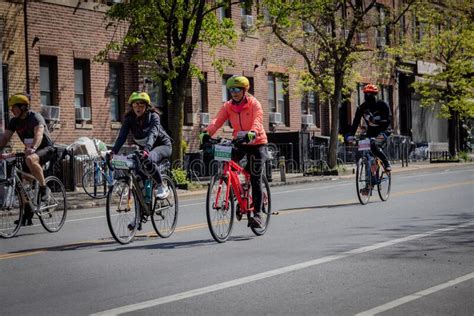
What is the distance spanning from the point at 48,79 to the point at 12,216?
1491 cm

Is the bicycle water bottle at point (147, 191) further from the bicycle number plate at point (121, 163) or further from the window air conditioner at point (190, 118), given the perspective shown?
the window air conditioner at point (190, 118)

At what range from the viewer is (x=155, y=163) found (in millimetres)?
11633

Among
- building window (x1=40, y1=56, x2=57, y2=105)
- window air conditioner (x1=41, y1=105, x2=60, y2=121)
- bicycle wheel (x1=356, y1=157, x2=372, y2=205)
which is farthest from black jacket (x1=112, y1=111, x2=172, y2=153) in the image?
building window (x1=40, y1=56, x2=57, y2=105)

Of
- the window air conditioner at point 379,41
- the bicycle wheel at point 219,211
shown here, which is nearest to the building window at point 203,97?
the window air conditioner at point 379,41

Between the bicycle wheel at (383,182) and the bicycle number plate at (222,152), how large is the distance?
21.6 ft

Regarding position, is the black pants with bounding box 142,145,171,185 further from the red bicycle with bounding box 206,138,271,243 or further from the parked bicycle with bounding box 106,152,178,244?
the red bicycle with bounding box 206,138,271,243

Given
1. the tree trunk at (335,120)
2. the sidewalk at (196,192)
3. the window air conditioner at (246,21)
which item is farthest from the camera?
the window air conditioner at (246,21)

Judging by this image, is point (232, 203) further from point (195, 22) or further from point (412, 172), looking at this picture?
point (412, 172)

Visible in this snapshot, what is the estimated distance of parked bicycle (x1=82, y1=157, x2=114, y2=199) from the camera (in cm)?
2247

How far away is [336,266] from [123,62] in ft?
70.5

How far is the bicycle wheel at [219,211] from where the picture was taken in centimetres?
1109

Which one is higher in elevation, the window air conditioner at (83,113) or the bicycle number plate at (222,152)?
the window air conditioner at (83,113)

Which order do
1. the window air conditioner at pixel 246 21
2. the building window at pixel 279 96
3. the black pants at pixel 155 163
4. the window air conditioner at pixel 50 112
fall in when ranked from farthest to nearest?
the building window at pixel 279 96 → the window air conditioner at pixel 246 21 → the window air conditioner at pixel 50 112 → the black pants at pixel 155 163

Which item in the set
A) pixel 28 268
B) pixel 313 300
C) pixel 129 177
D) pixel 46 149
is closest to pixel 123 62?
pixel 46 149
